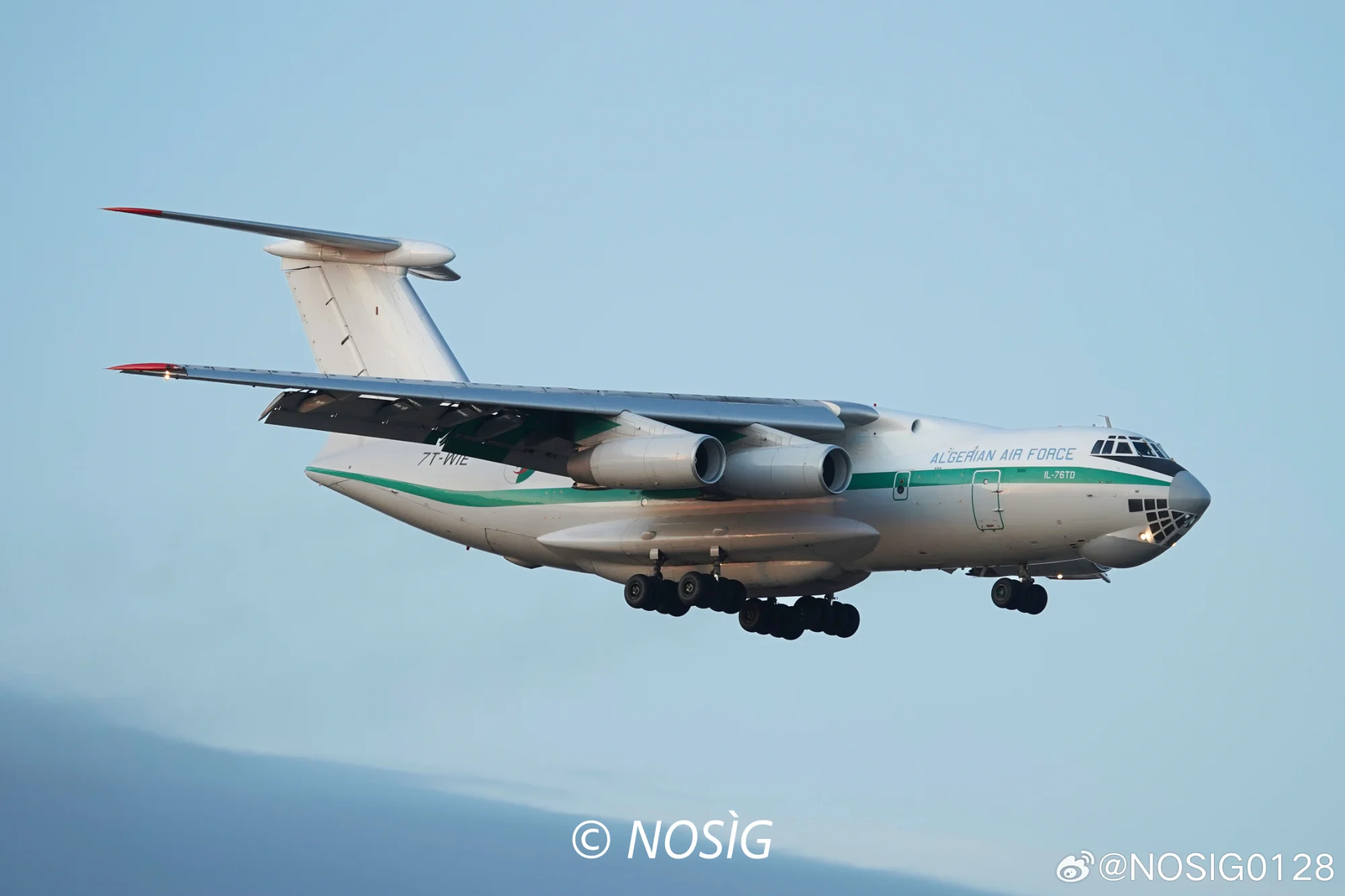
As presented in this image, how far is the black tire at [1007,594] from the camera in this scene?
55.8 ft

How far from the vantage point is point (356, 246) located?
19641 mm

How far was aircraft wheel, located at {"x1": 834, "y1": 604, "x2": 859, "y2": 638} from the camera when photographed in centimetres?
1823

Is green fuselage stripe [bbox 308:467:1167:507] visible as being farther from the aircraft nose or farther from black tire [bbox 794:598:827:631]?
black tire [bbox 794:598:827:631]

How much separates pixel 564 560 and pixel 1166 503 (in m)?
5.84

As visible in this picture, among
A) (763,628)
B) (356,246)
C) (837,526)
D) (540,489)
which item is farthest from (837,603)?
(356,246)

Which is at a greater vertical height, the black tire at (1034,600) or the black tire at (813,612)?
the black tire at (813,612)

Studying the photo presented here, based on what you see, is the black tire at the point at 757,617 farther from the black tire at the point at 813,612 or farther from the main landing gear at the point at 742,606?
the black tire at the point at 813,612

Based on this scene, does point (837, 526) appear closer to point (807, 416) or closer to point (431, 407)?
point (807, 416)

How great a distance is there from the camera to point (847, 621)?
18.3m

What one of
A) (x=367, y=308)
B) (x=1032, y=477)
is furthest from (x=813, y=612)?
(x=367, y=308)

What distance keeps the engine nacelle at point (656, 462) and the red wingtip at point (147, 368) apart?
A: 365cm

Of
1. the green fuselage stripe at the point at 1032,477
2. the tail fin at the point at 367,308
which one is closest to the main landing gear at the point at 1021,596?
the green fuselage stripe at the point at 1032,477

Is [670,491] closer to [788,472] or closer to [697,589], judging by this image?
[697,589]

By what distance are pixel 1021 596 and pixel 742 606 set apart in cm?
262
